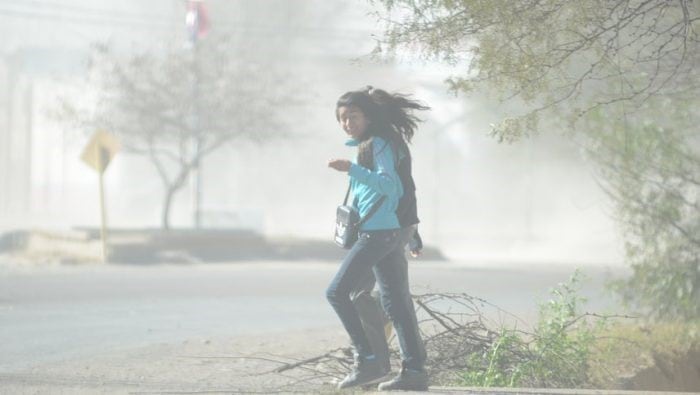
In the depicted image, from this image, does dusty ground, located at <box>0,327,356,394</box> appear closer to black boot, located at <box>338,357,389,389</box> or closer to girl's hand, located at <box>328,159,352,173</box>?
black boot, located at <box>338,357,389,389</box>

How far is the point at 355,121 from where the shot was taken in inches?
268

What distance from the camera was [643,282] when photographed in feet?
37.1

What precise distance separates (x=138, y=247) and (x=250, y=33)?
67.9 ft

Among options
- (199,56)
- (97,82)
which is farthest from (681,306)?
(97,82)

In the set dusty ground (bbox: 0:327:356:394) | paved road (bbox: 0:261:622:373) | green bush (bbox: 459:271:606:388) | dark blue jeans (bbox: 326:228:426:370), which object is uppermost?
dark blue jeans (bbox: 326:228:426:370)

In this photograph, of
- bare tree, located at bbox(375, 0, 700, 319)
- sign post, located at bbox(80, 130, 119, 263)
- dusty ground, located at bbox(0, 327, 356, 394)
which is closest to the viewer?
dusty ground, located at bbox(0, 327, 356, 394)

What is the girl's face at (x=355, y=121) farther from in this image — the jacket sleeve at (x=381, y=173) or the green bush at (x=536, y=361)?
the green bush at (x=536, y=361)

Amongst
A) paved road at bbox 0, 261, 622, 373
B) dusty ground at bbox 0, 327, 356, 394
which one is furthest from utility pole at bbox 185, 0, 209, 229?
dusty ground at bbox 0, 327, 356, 394

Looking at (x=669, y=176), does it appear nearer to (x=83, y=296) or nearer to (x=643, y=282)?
(x=643, y=282)

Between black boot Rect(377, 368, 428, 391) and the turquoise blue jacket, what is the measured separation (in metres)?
0.79

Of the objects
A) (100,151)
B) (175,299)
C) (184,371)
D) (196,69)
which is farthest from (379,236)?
(196,69)

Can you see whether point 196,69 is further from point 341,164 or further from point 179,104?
point 341,164

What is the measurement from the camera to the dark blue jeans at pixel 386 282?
6.60 m

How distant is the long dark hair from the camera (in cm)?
674
